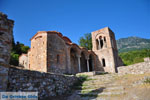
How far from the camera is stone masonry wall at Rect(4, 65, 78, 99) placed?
208 inches

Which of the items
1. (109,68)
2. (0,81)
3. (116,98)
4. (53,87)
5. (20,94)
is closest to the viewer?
(0,81)

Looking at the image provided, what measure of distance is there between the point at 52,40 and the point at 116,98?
10.3m

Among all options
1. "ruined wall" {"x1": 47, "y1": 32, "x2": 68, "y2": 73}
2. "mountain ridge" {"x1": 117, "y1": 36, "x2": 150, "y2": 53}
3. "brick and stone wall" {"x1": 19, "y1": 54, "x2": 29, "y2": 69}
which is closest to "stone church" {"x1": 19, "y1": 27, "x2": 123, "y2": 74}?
"ruined wall" {"x1": 47, "y1": 32, "x2": 68, "y2": 73}

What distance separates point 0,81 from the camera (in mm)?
4262

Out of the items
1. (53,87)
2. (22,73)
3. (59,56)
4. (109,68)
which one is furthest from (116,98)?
(109,68)

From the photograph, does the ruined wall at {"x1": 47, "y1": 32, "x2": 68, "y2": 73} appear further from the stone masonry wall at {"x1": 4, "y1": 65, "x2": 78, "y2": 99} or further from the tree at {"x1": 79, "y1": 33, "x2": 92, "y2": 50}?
the tree at {"x1": 79, "y1": 33, "x2": 92, "y2": 50}

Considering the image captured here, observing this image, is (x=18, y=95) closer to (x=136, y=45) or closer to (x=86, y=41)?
(x=86, y=41)

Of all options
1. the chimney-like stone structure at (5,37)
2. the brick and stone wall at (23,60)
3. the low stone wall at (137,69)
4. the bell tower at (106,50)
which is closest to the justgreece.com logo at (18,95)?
the chimney-like stone structure at (5,37)

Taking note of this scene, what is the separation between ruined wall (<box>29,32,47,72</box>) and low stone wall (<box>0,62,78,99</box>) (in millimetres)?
4941

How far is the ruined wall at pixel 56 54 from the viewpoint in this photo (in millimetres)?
13094

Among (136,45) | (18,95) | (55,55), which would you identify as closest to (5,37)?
(18,95)

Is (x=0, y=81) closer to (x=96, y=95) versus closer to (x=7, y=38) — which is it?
(x=7, y=38)

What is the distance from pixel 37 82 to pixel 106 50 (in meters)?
17.0

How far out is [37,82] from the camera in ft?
21.1
